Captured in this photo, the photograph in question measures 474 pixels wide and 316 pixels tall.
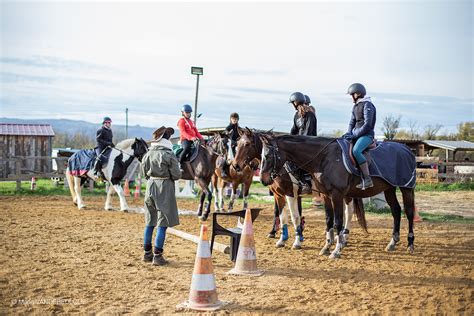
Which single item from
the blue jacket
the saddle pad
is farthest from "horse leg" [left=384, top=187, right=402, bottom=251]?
the saddle pad

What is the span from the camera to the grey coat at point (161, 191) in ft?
26.8

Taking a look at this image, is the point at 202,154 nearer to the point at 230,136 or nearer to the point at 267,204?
the point at 230,136

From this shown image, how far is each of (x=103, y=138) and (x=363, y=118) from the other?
910 centimetres

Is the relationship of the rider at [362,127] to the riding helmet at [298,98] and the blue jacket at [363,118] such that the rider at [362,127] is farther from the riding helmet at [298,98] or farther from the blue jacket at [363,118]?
the riding helmet at [298,98]

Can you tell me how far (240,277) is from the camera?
7.47m

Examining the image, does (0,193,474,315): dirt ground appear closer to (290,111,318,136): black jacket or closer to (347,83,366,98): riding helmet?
(290,111,318,136): black jacket

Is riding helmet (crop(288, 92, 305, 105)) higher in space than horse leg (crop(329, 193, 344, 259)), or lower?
higher

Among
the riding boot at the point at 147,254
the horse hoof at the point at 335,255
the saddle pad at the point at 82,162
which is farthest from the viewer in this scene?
the saddle pad at the point at 82,162

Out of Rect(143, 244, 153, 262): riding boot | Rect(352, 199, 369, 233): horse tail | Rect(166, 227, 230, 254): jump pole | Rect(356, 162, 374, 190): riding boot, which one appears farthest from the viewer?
Rect(352, 199, 369, 233): horse tail

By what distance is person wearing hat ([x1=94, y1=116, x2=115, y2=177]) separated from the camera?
1566 centimetres

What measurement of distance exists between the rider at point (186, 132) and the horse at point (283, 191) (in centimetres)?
412

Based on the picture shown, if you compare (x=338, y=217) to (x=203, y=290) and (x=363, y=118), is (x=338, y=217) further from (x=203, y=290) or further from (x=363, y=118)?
(x=203, y=290)

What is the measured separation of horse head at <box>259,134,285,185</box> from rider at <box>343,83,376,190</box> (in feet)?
4.65

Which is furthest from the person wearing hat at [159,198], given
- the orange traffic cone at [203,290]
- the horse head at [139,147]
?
the horse head at [139,147]
